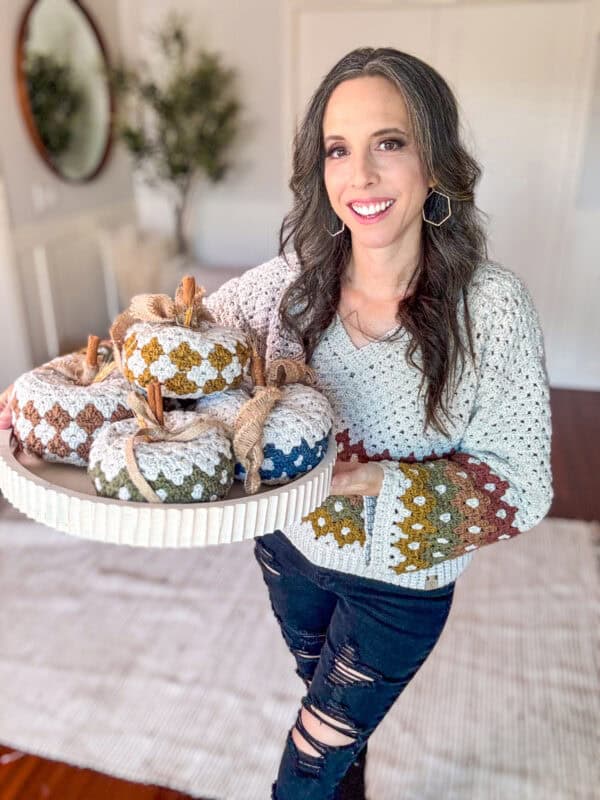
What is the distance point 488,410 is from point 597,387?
257 cm

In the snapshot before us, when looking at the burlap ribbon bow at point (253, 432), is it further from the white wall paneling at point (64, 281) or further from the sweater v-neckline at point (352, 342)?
the white wall paneling at point (64, 281)

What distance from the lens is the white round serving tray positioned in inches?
21.6

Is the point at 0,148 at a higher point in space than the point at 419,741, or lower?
higher

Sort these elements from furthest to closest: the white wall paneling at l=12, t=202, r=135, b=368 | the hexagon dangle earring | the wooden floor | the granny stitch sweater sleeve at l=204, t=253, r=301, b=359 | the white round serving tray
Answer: the white wall paneling at l=12, t=202, r=135, b=368 → the wooden floor → the granny stitch sweater sleeve at l=204, t=253, r=301, b=359 → the hexagon dangle earring → the white round serving tray

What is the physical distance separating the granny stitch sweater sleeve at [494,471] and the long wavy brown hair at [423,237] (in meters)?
0.04

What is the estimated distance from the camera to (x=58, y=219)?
2615 millimetres

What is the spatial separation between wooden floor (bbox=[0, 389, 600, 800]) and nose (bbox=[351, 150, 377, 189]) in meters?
1.14

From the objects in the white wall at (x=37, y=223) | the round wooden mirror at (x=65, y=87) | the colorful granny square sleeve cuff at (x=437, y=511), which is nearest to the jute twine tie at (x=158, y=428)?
the colorful granny square sleeve cuff at (x=437, y=511)

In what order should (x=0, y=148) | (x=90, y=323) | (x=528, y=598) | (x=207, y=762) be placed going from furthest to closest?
(x=90, y=323), (x=0, y=148), (x=528, y=598), (x=207, y=762)

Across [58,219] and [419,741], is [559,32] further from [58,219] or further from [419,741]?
[419,741]

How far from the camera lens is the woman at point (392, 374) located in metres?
0.76

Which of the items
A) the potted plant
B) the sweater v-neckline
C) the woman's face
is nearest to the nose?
the woman's face

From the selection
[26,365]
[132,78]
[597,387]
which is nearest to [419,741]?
[26,365]

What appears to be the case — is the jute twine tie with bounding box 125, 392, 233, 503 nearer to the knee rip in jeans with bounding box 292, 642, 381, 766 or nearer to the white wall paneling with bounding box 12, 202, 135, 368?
the knee rip in jeans with bounding box 292, 642, 381, 766
